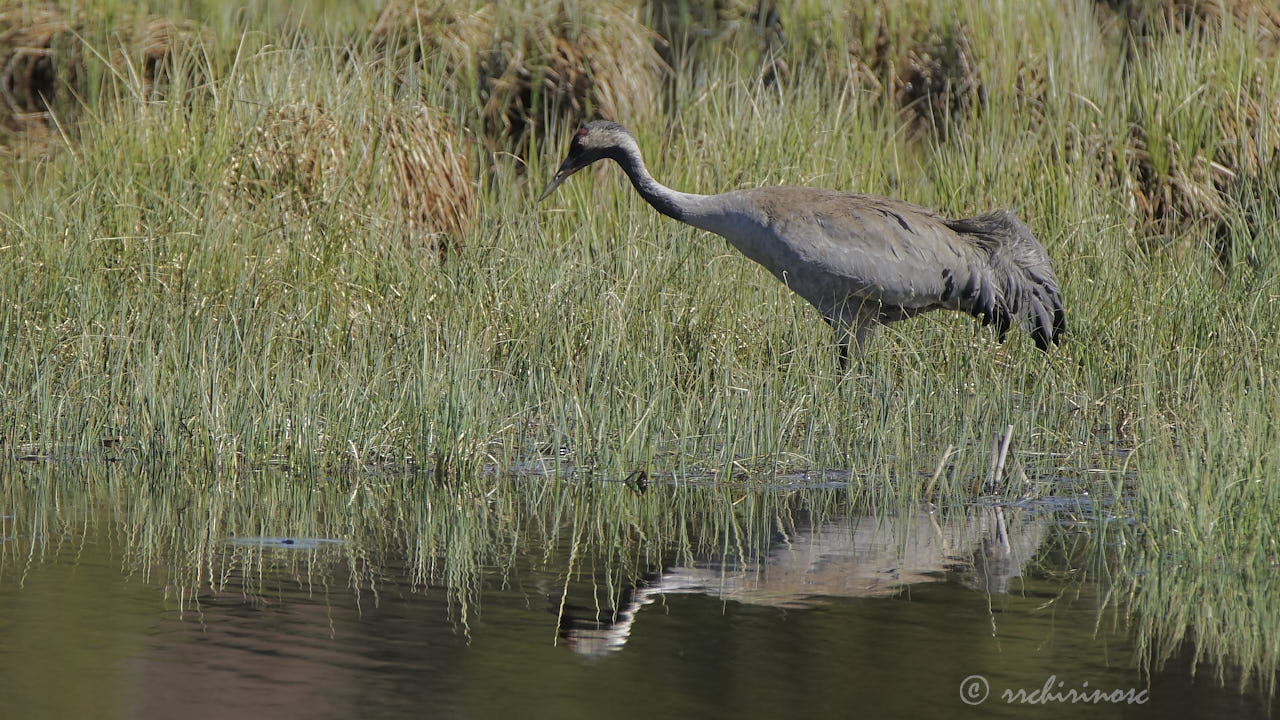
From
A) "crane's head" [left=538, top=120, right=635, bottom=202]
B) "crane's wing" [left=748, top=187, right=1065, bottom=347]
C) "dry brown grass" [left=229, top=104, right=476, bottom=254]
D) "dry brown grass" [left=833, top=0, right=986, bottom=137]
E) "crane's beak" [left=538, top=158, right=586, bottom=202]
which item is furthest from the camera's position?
"dry brown grass" [left=833, top=0, right=986, bottom=137]

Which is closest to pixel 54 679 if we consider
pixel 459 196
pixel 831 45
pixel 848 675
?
pixel 848 675

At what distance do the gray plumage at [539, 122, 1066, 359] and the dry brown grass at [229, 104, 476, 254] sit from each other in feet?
4.58

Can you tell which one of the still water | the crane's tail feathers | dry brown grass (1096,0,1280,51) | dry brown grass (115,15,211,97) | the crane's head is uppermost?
dry brown grass (1096,0,1280,51)

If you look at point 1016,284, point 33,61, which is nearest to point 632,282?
point 1016,284

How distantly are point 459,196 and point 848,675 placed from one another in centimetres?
587

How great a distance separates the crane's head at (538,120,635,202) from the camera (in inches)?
301

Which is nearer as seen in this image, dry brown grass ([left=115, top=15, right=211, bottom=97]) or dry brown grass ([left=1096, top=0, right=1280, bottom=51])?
dry brown grass ([left=115, top=15, right=211, bottom=97])

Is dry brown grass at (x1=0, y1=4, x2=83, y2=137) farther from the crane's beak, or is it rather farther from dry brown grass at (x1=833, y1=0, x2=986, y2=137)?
dry brown grass at (x1=833, y1=0, x2=986, y2=137)

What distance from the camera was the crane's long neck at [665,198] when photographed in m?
7.17

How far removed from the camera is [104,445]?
5801 millimetres

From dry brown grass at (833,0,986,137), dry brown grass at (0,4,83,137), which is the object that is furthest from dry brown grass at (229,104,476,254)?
dry brown grass at (833,0,986,137)

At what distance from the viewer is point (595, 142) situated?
7.66 metres

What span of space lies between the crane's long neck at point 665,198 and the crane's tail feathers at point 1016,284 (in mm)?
1066

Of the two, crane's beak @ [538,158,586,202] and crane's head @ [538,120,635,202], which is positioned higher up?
crane's head @ [538,120,635,202]
